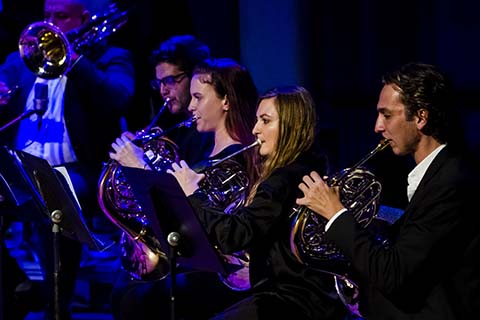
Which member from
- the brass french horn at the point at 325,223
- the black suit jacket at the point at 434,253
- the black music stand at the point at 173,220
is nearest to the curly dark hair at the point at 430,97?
the black suit jacket at the point at 434,253

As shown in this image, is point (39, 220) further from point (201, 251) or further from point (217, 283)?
point (201, 251)

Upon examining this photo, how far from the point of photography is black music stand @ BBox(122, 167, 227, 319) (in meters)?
3.30

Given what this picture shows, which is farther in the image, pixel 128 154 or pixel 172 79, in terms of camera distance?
pixel 172 79

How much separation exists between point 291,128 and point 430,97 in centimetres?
72

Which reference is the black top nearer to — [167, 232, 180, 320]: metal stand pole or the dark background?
[167, 232, 180, 320]: metal stand pole

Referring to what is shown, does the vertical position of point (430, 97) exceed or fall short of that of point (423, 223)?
it exceeds it

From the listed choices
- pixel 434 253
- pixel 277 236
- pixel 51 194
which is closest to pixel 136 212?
pixel 51 194

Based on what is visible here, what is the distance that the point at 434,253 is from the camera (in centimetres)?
303

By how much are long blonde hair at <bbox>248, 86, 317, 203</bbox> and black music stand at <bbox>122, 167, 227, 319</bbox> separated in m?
0.49

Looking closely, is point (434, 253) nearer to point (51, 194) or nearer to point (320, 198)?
point (320, 198)

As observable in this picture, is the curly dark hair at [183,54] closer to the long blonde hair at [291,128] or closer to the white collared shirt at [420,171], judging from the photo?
the long blonde hair at [291,128]

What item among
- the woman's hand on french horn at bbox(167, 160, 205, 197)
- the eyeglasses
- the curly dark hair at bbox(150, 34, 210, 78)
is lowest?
the woman's hand on french horn at bbox(167, 160, 205, 197)

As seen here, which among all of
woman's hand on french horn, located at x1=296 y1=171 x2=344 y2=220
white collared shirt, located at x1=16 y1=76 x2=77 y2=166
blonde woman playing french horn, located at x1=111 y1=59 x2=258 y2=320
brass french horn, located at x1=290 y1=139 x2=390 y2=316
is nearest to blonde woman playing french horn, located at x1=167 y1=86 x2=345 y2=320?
brass french horn, located at x1=290 y1=139 x2=390 y2=316

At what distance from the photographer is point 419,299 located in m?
3.07
